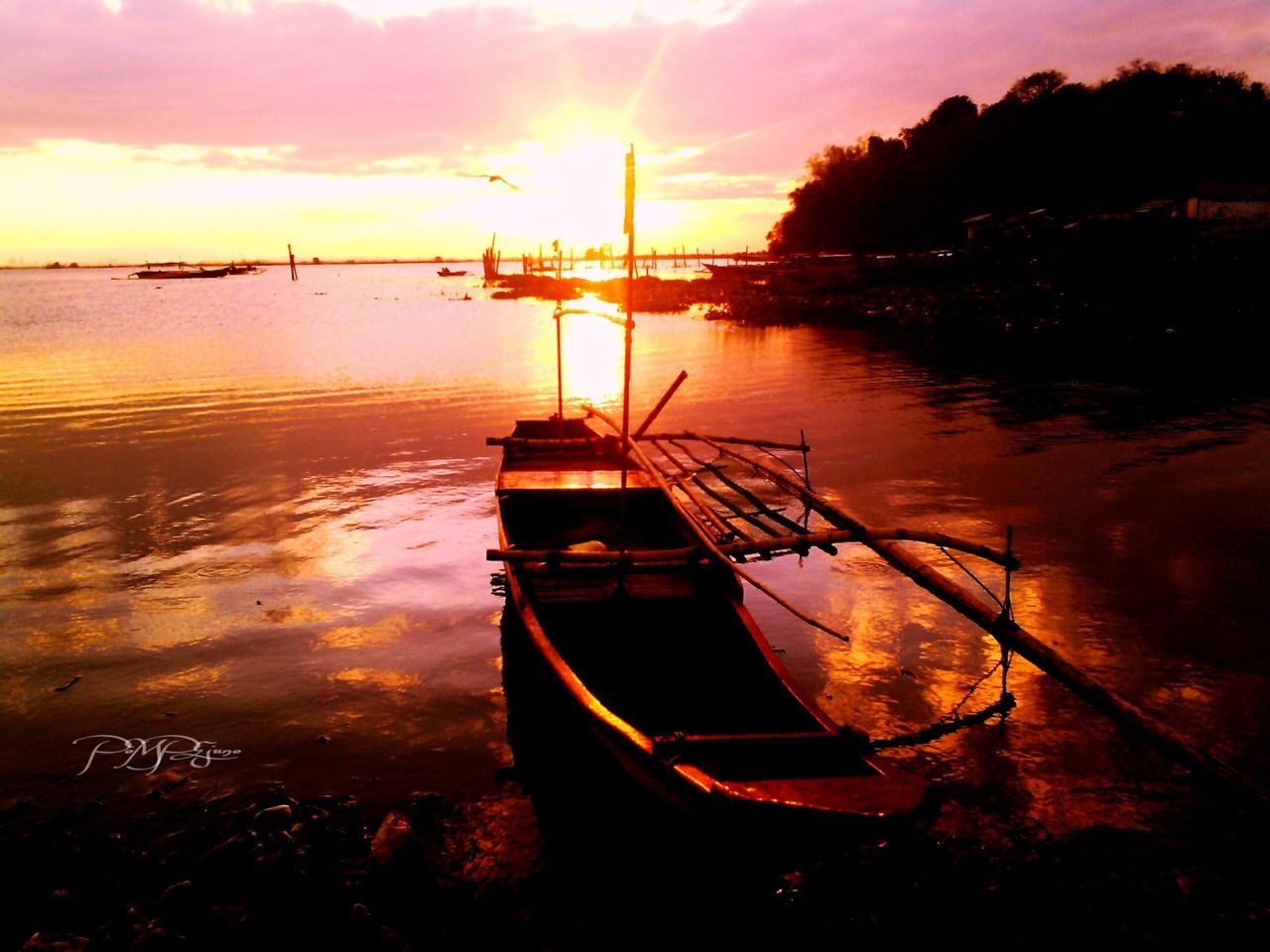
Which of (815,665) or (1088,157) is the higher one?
(1088,157)

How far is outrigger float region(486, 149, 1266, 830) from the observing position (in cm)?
437

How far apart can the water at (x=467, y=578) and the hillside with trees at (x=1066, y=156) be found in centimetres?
4450

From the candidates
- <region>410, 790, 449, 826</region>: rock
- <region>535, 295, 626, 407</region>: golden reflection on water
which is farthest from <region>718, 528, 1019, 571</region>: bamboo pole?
<region>535, 295, 626, 407</region>: golden reflection on water

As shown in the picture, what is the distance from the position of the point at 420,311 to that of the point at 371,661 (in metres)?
62.0

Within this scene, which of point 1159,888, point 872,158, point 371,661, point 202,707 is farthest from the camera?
point 872,158

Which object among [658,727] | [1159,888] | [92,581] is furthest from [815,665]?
[92,581]

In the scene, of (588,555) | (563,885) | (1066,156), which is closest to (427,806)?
(563,885)

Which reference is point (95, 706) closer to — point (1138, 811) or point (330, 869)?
point (330, 869)

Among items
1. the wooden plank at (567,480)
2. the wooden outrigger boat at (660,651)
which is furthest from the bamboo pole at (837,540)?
the wooden plank at (567,480)

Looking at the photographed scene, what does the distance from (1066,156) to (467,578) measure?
234 feet

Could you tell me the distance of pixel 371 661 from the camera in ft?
26.3

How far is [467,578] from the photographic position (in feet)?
33.5

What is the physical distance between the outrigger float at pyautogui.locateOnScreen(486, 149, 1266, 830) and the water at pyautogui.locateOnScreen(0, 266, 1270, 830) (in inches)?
34.5

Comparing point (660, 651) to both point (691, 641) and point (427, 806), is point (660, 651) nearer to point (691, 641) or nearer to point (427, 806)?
point (691, 641)
